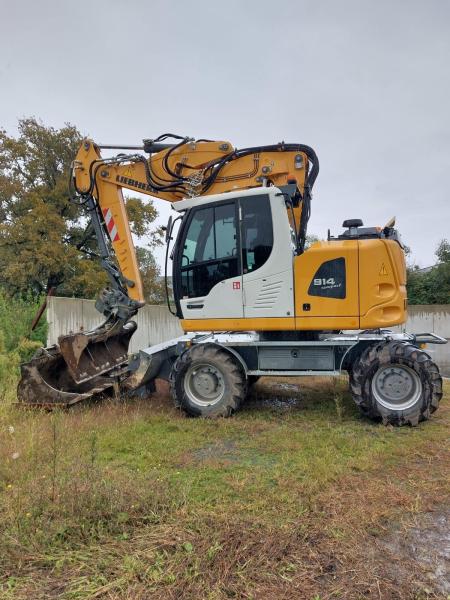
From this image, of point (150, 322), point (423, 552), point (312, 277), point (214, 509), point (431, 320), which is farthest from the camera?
point (431, 320)

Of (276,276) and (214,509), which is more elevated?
(276,276)

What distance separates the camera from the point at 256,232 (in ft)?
18.4

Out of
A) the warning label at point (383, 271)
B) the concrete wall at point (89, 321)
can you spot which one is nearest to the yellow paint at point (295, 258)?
the warning label at point (383, 271)

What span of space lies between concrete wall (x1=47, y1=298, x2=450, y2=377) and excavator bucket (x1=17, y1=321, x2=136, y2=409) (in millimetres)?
3166

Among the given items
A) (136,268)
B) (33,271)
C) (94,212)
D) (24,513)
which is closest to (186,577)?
(24,513)

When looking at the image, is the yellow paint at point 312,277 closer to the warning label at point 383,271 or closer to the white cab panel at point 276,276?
the white cab panel at point 276,276

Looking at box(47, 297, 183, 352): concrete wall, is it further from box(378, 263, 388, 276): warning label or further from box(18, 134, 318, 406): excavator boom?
box(378, 263, 388, 276): warning label

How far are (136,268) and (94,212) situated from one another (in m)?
1.17

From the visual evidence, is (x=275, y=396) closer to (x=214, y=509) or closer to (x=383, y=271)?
(x=383, y=271)

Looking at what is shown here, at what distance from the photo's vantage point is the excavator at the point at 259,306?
17.3ft

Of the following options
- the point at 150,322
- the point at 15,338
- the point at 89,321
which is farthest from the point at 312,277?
the point at 150,322

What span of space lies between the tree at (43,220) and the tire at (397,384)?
15.3 metres

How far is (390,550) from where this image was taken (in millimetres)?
2555

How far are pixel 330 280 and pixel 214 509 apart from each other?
10.7 ft
